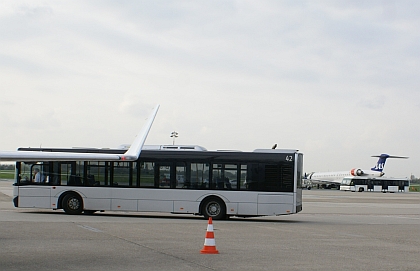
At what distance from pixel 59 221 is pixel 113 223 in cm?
163

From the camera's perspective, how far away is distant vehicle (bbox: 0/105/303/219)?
73.6 feet

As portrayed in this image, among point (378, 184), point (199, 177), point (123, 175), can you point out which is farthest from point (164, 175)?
point (378, 184)

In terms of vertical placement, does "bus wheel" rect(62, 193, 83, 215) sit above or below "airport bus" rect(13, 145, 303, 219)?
below

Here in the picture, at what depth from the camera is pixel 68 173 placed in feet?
76.0

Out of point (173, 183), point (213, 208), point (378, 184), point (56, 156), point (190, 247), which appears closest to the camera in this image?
point (56, 156)

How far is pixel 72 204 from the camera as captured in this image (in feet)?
75.2

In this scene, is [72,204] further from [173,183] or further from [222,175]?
[222,175]

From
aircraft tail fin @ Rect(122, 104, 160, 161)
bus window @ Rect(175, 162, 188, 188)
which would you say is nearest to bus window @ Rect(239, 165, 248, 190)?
bus window @ Rect(175, 162, 188, 188)

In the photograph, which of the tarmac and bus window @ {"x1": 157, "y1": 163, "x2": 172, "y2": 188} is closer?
the tarmac

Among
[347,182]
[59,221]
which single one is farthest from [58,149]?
[347,182]

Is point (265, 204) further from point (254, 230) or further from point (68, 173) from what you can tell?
point (68, 173)

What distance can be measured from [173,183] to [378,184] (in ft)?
252

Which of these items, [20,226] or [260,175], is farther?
[260,175]

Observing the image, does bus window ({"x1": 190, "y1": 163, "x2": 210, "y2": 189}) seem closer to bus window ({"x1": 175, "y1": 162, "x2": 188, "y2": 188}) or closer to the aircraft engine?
bus window ({"x1": 175, "y1": 162, "x2": 188, "y2": 188})
